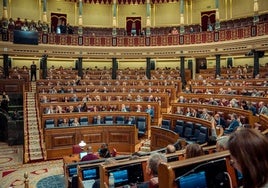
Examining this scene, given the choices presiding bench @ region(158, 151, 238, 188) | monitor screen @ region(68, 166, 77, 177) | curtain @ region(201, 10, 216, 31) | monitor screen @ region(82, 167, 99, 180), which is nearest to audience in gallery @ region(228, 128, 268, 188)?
presiding bench @ region(158, 151, 238, 188)

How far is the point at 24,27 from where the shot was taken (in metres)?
18.3

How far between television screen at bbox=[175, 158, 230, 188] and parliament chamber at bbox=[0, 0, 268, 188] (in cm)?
1

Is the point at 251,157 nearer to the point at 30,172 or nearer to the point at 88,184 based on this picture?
the point at 88,184

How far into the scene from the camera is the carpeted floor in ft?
25.1

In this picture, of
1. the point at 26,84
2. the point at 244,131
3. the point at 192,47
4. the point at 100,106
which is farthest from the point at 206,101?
the point at 244,131

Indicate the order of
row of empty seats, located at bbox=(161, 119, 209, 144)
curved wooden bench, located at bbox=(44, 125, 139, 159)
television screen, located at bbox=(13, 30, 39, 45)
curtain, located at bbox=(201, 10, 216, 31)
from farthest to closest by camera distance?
curtain, located at bbox=(201, 10, 216, 31)
television screen, located at bbox=(13, 30, 39, 45)
curved wooden bench, located at bbox=(44, 125, 139, 159)
row of empty seats, located at bbox=(161, 119, 209, 144)

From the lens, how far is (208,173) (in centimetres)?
298

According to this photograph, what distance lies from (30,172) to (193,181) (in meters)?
7.08

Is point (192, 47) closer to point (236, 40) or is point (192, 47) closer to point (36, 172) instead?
point (236, 40)

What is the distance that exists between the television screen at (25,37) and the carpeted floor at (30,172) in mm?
9458

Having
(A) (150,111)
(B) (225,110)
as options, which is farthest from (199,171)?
(A) (150,111)

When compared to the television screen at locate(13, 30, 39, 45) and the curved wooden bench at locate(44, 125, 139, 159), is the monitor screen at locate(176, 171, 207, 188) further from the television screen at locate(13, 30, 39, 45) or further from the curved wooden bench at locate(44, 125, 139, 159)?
the television screen at locate(13, 30, 39, 45)

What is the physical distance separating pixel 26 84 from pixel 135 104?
769 centimetres

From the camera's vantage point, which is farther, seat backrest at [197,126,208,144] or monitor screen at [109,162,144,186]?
seat backrest at [197,126,208,144]
